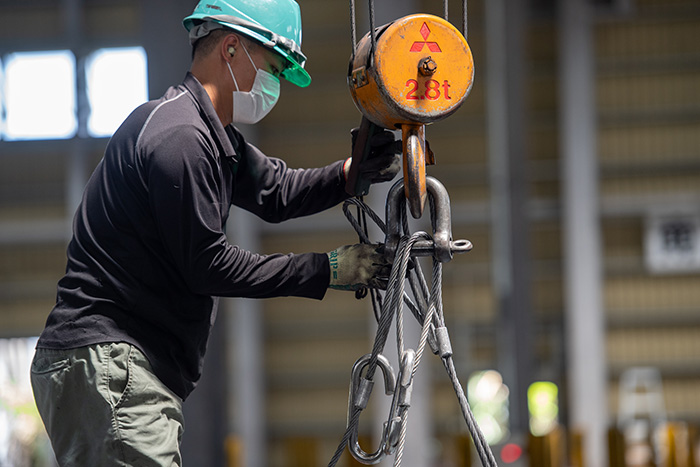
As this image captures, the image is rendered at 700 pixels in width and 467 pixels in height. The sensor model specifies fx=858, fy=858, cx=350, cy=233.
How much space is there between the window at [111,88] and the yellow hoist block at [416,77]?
8.06 m

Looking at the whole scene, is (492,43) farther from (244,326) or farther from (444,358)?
(444,358)

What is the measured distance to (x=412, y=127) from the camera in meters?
1.82

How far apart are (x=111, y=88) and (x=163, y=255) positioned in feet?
28.2

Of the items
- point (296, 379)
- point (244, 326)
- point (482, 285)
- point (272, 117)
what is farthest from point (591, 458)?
point (272, 117)

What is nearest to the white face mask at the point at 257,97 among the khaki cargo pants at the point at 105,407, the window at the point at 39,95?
the khaki cargo pants at the point at 105,407

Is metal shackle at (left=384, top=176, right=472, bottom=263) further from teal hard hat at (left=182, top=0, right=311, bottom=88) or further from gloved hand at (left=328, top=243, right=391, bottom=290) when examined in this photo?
teal hard hat at (left=182, top=0, right=311, bottom=88)

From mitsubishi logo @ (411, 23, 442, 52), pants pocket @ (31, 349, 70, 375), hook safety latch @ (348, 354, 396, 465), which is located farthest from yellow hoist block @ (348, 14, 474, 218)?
pants pocket @ (31, 349, 70, 375)

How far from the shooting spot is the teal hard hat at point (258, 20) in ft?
6.52

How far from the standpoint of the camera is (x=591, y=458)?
37.5ft

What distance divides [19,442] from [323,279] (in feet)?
30.3

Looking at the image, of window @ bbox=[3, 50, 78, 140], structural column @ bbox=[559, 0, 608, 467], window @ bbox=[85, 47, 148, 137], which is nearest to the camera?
window @ bbox=[85, 47, 148, 137]

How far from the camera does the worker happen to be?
6.05 ft

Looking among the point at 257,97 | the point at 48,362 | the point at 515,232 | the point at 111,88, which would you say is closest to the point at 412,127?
the point at 257,97

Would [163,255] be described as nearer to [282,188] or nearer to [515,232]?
[282,188]
